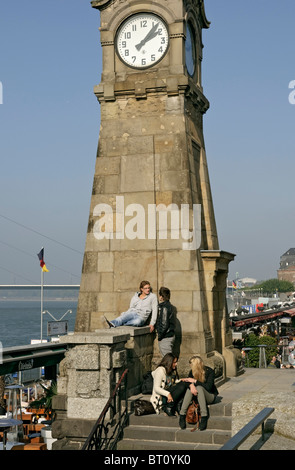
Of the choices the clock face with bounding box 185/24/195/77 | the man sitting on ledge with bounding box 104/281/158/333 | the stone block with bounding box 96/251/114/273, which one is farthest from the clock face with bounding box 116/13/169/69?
the man sitting on ledge with bounding box 104/281/158/333

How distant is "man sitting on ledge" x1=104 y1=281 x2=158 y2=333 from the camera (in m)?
12.7

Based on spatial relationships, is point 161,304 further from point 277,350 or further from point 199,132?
point 277,350

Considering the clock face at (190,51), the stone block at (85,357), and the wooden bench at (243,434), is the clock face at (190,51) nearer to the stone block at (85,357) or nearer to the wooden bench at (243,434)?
the stone block at (85,357)

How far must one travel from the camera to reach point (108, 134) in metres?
14.6

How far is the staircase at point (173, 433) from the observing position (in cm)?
965

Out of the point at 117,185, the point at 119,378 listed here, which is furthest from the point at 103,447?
the point at 117,185

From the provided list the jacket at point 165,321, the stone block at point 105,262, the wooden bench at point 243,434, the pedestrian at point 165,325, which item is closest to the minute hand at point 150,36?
the stone block at point 105,262

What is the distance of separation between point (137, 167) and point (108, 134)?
1165mm

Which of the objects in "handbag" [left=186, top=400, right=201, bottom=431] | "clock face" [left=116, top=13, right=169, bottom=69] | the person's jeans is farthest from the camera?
"clock face" [left=116, top=13, right=169, bottom=69]

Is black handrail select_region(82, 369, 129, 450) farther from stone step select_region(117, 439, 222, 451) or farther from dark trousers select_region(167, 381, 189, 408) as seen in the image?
dark trousers select_region(167, 381, 189, 408)

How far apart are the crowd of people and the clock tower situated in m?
0.86

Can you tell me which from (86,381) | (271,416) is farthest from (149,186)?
(271,416)

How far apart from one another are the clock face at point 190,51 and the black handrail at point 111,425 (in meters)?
8.20

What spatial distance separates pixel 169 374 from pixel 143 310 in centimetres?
232
